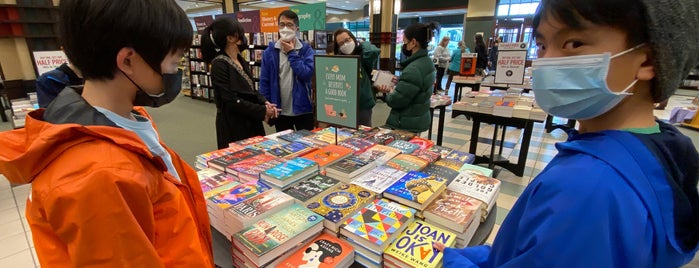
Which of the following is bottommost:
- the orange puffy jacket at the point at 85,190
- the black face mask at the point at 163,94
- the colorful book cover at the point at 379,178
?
the colorful book cover at the point at 379,178

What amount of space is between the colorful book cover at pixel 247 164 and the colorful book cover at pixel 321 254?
0.65m

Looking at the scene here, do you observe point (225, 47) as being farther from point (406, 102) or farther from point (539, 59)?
point (539, 59)

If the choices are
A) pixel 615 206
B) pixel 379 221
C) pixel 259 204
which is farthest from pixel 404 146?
pixel 615 206

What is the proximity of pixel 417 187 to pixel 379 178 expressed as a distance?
213 millimetres

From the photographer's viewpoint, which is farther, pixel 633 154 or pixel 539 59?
pixel 539 59

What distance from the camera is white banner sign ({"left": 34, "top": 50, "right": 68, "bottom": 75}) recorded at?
150 inches

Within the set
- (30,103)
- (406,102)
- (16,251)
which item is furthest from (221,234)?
(30,103)

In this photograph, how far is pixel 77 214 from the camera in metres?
0.61

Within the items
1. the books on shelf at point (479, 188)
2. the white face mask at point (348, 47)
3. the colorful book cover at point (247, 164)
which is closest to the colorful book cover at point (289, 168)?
the colorful book cover at point (247, 164)

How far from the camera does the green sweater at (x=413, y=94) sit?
2.85m

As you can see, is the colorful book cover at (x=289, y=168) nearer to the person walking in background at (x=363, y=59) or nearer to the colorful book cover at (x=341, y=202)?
the colorful book cover at (x=341, y=202)

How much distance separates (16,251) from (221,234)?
2.39m

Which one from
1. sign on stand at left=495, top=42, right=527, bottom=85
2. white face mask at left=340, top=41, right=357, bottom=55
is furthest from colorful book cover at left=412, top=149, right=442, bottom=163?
sign on stand at left=495, top=42, right=527, bottom=85

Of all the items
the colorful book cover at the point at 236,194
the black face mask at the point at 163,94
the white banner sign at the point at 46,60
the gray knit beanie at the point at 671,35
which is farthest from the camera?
the white banner sign at the point at 46,60
